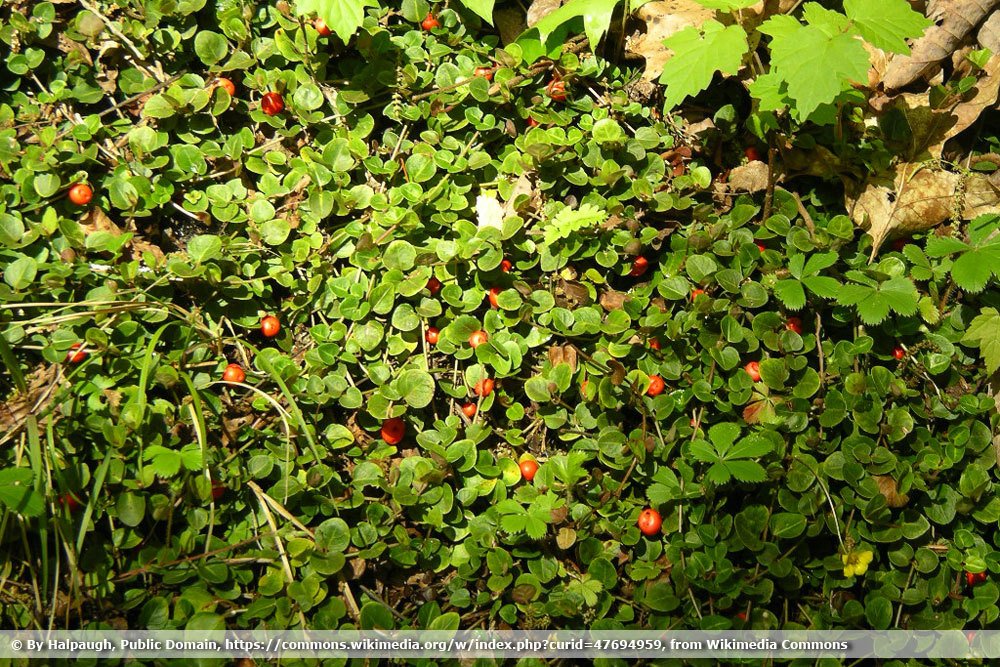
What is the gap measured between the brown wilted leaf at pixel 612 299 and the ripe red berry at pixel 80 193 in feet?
6.09

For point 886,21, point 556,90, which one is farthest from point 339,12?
point 886,21

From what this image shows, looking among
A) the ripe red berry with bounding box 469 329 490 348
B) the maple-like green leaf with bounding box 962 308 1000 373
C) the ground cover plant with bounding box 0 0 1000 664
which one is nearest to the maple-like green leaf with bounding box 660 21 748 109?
the ground cover plant with bounding box 0 0 1000 664

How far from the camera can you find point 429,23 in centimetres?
288

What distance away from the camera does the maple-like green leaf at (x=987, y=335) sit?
8.19ft

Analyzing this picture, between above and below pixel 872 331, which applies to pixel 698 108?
above

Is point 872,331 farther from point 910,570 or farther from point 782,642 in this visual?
point 782,642

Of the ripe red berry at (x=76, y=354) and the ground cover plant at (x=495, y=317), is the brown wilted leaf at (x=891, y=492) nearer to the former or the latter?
the ground cover plant at (x=495, y=317)

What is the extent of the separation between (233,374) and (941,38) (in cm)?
298

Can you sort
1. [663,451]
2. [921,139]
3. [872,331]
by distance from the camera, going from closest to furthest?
[663,451], [872,331], [921,139]

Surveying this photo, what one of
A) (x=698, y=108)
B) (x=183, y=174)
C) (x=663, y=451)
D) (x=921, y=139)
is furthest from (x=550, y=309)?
(x=921, y=139)

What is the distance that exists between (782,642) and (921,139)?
1.96 meters

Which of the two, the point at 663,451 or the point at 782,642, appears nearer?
the point at 782,642

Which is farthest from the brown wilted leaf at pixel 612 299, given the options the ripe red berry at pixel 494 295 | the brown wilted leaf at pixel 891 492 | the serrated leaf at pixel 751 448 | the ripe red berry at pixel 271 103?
the ripe red berry at pixel 271 103

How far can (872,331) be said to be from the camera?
2.58 metres
